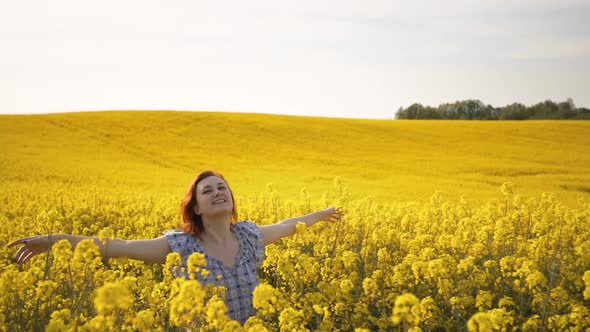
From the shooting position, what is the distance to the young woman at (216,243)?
4.61 metres

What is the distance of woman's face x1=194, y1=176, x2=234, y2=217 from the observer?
184 inches

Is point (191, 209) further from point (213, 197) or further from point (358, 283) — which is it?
point (358, 283)

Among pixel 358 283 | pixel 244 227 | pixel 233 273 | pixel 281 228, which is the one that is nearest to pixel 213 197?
pixel 244 227

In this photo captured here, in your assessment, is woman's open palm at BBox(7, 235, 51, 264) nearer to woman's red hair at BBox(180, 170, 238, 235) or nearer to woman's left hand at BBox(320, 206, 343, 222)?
woman's red hair at BBox(180, 170, 238, 235)

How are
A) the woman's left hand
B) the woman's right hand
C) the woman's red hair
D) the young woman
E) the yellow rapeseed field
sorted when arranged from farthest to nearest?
the woman's left hand
the woman's red hair
the young woman
the woman's right hand
the yellow rapeseed field

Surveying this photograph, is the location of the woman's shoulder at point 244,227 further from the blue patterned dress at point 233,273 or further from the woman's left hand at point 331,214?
the woman's left hand at point 331,214

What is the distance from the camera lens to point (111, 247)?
4.34 metres

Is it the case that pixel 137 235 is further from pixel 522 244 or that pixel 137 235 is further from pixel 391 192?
pixel 391 192

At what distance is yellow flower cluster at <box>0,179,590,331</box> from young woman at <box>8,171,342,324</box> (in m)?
0.22

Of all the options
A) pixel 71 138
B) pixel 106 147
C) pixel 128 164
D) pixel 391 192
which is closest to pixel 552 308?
pixel 391 192

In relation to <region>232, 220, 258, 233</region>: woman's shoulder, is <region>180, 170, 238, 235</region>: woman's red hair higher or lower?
higher

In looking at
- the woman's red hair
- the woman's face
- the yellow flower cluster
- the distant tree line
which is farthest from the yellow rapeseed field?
the distant tree line

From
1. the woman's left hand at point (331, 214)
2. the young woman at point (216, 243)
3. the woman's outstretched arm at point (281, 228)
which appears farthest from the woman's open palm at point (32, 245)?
the woman's left hand at point (331, 214)

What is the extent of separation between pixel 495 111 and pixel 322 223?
48978 millimetres
